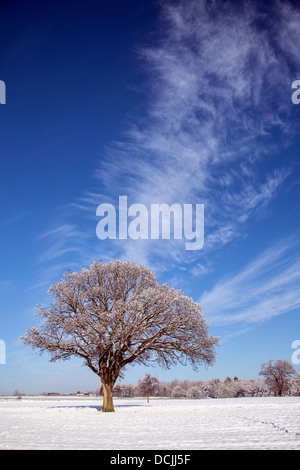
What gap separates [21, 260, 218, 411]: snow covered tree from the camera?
2667 centimetres

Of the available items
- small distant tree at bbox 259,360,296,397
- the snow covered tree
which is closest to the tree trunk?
the snow covered tree

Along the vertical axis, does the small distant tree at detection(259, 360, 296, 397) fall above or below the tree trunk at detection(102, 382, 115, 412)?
below

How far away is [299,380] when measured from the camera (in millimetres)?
111875

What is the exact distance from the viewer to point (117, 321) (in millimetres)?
26438

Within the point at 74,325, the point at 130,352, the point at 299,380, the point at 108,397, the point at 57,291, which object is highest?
the point at 57,291

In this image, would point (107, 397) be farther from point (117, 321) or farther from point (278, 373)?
point (278, 373)

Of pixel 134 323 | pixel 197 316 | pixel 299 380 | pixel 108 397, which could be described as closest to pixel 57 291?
pixel 134 323

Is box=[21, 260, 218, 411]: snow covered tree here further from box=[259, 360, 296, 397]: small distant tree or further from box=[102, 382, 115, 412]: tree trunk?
box=[259, 360, 296, 397]: small distant tree

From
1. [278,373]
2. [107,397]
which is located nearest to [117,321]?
[107,397]
